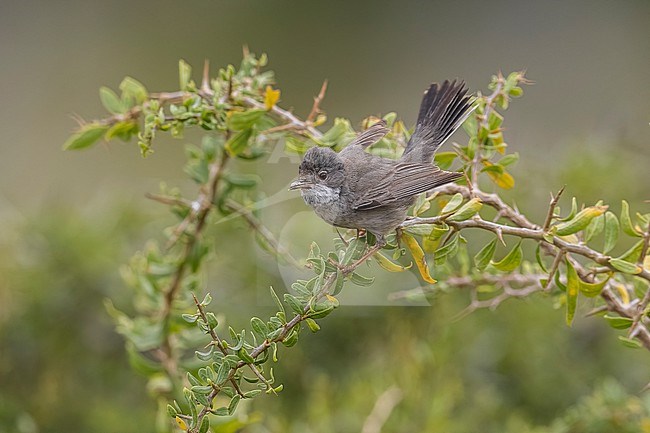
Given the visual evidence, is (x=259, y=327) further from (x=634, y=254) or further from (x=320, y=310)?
(x=634, y=254)

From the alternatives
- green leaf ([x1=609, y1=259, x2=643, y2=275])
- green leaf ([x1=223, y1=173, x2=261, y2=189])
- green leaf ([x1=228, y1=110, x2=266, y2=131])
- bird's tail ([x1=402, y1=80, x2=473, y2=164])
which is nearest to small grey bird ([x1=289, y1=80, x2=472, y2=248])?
bird's tail ([x1=402, y1=80, x2=473, y2=164])

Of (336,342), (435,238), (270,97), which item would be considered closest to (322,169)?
(270,97)

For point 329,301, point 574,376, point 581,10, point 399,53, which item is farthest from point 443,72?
point 329,301

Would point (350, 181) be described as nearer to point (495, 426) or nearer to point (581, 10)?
point (495, 426)

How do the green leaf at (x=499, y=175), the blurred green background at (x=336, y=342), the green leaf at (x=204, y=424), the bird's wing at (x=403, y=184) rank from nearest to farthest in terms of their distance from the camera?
the green leaf at (x=204, y=424), the bird's wing at (x=403, y=184), the green leaf at (x=499, y=175), the blurred green background at (x=336, y=342)

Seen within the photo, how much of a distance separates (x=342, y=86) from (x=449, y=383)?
4486 mm

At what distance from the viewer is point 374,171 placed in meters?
1.49

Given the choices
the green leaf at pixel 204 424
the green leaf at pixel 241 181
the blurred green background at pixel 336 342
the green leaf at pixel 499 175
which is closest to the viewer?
the green leaf at pixel 204 424

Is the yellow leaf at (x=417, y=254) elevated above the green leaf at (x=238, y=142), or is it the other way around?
the green leaf at (x=238, y=142)

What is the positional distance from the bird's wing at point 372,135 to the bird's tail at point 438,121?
55 mm

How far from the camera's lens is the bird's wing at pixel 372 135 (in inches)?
58.1

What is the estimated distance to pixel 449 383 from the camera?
6.48 feet

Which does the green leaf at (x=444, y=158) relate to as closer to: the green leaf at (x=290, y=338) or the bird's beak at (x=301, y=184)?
the bird's beak at (x=301, y=184)

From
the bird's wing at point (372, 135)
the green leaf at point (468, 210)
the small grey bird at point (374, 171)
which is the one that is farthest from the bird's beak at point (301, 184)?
the green leaf at point (468, 210)
